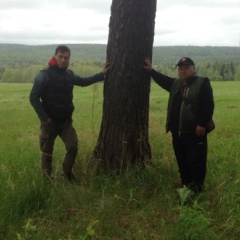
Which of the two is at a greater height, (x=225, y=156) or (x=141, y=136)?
(x=141, y=136)

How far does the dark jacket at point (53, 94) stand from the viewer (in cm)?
509

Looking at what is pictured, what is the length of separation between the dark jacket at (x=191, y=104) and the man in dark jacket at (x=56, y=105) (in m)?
1.10

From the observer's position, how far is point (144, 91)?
17.2 feet

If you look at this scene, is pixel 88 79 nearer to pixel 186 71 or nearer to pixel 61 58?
pixel 61 58

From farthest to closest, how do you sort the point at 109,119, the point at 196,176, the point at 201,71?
1. the point at 201,71
2. the point at 109,119
3. the point at 196,176

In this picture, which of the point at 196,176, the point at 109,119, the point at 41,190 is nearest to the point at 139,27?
the point at 109,119

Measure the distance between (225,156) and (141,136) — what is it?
1953 mm

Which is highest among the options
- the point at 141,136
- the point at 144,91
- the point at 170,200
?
the point at 144,91

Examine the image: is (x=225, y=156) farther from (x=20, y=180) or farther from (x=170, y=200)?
(x=20, y=180)

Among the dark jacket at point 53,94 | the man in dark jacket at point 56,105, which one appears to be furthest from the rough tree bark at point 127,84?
the dark jacket at point 53,94

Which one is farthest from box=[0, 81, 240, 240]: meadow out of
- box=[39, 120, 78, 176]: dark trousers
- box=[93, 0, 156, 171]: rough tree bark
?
box=[93, 0, 156, 171]: rough tree bark

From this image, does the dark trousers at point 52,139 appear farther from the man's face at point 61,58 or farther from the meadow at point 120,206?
the man's face at point 61,58

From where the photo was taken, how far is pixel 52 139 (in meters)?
5.50

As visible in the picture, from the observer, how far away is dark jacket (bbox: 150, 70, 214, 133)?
15.2 ft
